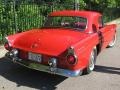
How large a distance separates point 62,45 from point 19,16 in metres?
5.17

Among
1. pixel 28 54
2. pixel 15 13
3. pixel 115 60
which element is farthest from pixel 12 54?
pixel 15 13

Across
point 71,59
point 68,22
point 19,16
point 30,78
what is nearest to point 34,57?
point 30,78

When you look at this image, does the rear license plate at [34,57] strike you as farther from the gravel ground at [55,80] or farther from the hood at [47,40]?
the gravel ground at [55,80]

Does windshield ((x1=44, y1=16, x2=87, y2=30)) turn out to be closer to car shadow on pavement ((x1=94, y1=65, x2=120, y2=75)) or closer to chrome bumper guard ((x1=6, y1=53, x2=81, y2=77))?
car shadow on pavement ((x1=94, y1=65, x2=120, y2=75))

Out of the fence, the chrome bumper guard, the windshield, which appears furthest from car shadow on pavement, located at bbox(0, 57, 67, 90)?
the fence

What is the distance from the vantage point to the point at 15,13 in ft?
35.9

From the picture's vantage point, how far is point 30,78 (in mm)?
6938

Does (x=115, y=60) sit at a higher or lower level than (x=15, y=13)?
lower

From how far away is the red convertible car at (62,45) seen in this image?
20.5 ft

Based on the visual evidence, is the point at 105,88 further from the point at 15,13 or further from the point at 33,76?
the point at 15,13

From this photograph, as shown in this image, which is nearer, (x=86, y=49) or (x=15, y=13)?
(x=86, y=49)

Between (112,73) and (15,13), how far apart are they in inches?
193

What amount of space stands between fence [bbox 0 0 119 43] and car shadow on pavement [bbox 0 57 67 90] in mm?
2690

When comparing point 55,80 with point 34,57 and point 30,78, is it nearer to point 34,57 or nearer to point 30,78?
point 30,78
